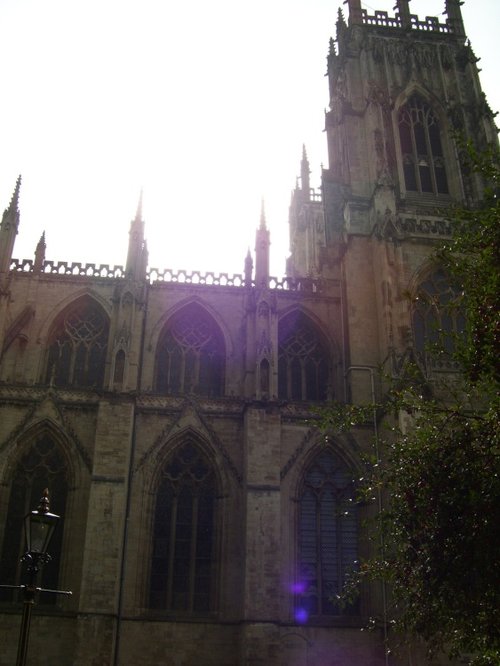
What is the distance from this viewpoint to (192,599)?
76.0 feet

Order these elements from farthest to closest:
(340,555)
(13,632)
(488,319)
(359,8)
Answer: (359,8), (340,555), (13,632), (488,319)

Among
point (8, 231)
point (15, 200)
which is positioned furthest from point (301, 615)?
point (15, 200)

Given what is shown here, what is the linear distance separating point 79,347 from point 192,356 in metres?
4.13

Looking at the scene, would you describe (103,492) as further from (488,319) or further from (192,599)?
(488,319)

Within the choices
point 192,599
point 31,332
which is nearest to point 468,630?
point 192,599

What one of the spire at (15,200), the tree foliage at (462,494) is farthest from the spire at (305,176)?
the tree foliage at (462,494)

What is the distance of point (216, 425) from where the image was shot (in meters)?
25.2

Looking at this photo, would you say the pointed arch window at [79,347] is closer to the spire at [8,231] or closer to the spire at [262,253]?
the spire at [8,231]

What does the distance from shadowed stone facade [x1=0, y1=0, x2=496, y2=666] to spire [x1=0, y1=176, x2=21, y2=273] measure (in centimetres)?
8

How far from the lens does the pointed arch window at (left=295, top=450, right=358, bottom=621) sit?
23.3 meters

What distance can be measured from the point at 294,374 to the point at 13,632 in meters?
12.7

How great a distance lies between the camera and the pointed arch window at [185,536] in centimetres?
2325

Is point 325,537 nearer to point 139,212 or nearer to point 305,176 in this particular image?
point 139,212

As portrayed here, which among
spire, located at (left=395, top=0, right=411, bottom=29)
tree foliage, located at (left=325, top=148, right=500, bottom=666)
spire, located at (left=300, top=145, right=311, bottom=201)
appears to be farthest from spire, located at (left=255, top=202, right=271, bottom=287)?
spire, located at (left=300, top=145, right=311, bottom=201)
